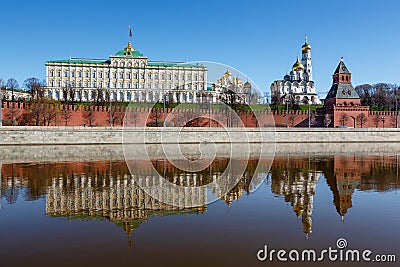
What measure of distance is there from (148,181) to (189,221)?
14.3 feet

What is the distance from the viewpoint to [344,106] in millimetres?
36781

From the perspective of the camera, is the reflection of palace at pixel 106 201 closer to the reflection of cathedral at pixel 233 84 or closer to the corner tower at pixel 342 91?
the reflection of cathedral at pixel 233 84

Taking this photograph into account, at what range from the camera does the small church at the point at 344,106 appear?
36562 millimetres

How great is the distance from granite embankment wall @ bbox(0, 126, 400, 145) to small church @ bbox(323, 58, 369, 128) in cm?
481

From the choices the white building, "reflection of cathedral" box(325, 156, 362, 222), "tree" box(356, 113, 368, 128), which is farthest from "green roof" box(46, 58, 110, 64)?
"reflection of cathedral" box(325, 156, 362, 222)

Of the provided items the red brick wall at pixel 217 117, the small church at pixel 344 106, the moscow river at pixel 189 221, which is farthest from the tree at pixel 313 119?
the moscow river at pixel 189 221

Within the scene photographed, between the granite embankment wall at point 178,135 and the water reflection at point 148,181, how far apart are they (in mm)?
10963

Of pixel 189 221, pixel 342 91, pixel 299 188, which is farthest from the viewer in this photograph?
pixel 342 91

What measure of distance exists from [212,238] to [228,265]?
3.24ft

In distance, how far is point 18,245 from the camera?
5.25 meters

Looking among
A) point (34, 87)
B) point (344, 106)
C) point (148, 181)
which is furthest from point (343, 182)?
point (34, 87)

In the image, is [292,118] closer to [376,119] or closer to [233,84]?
[376,119]

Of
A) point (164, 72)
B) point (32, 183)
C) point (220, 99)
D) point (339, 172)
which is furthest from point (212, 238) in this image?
point (164, 72)

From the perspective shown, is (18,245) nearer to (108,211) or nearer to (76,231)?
(76,231)
